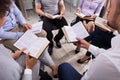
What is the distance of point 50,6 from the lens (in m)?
2.22

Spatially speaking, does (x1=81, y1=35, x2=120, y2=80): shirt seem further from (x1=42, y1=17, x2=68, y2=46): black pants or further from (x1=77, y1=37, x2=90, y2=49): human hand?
(x1=42, y1=17, x2=68, y2=46): black pants

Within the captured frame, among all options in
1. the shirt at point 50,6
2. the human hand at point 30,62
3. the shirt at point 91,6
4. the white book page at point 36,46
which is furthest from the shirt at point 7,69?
the shirt at point 91,6

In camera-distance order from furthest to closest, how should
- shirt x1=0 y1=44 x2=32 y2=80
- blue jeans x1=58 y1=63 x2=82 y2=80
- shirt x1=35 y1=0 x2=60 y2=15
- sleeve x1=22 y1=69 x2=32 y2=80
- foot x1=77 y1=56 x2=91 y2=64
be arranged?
1. shirt x1=35 y1=0 x2=60 y2=15
2. foot x1=77 y1=56 x2=91 y2=64
3. blue jeans x1=58 y1=63 x2=82 y2=80
4. sleeve x1=22 y1=69 x2=32 y2=80
5. shirt x1=0 y1=44 x2=32 y2=80

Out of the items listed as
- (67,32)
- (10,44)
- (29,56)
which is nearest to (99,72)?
(29,56)

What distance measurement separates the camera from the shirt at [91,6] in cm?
218

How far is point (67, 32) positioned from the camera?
178cm

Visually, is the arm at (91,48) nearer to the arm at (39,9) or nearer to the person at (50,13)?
the person at (50,13)

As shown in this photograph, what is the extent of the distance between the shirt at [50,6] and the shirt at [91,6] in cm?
36

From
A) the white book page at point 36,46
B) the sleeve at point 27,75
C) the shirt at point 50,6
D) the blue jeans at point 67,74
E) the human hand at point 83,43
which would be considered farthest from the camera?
the shirt at point 50,6

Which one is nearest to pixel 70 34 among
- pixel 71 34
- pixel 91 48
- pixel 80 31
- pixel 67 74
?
pixel 71 34

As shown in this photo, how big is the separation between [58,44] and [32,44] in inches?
35.3

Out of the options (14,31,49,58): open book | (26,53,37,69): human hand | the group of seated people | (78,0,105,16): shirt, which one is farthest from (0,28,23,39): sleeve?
(78,0,105,16): shirt

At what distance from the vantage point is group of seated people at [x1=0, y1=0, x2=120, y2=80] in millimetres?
844

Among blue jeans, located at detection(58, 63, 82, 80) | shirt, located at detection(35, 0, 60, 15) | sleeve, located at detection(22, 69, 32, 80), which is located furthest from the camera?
shirt, located at detection(35, 0, 60, 15)
